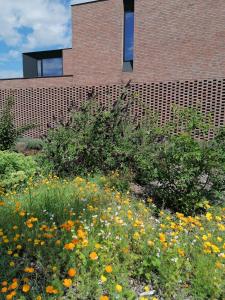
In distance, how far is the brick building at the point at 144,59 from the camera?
9.70m

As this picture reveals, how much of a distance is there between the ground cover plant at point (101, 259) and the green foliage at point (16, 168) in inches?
56.4

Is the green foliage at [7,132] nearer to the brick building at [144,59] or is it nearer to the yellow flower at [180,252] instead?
the brick building at [144,59]

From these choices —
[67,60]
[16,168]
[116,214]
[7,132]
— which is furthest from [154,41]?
[116,214]

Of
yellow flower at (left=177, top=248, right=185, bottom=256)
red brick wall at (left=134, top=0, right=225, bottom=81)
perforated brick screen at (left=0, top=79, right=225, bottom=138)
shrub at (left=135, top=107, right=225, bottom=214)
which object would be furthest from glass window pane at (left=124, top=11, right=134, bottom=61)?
yellow flower at (left=177, top=248, right=185, bottom=256)

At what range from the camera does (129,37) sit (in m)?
11.5

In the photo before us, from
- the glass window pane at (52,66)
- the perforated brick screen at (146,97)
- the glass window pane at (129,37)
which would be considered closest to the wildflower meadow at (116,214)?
the perforated brick screen at (146,97)

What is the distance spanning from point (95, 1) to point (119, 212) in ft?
37.4

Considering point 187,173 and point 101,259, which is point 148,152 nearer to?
point 187,173

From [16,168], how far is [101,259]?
3.30 m

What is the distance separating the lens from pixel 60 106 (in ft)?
40.4

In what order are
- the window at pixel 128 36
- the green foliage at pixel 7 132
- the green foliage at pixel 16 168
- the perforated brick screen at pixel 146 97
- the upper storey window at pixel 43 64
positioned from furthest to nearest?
the upper storey window at pixel 43 64 < the window at pixel 128 36 < the perforated brick screen at pixel 146 97 < the green foliage at pixel 7 132 < the green foliage at pixel 16 168

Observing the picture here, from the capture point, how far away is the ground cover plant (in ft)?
6.45

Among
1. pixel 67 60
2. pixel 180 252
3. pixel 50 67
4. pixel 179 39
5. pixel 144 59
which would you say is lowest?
pixel 180 252

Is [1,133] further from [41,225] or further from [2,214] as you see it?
[41,225]
